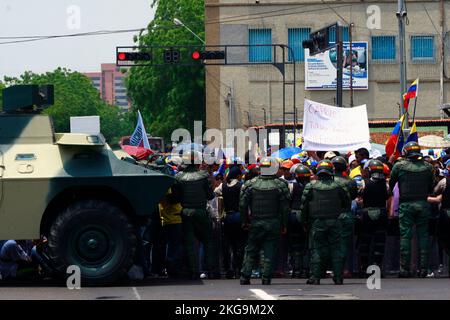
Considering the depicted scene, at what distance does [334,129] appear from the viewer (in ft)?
85.7

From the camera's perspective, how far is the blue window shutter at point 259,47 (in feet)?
193

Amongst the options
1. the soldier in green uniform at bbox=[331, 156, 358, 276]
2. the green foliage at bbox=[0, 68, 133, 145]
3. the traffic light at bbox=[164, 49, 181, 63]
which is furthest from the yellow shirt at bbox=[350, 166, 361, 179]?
the green foliage at bbox=[0, 68, 133, 145]

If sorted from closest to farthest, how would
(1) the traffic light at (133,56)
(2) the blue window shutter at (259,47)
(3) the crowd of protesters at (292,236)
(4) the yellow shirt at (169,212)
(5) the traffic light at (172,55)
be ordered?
(3) the crowd of protesters at (292,236) < (4) the yellow shirt at (169,212) < (1) the traffic light at (133,56) < (5) the traffic light at (172,55) < (2) the blue window shutter at (259,47)

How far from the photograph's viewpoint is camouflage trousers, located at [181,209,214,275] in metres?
18.1

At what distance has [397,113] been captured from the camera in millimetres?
58875

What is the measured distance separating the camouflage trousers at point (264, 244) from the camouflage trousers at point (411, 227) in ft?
6.91

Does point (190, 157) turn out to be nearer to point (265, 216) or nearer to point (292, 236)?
point (265, 216)

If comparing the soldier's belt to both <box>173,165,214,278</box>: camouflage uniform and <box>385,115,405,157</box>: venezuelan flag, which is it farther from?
<box>385,115,405,157</box>: venezuelan flag

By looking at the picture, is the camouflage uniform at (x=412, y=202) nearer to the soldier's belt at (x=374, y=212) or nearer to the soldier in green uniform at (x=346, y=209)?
the soldier's belt at (x=374, y=212)

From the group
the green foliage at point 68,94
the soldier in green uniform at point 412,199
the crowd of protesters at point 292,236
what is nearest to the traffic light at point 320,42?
the crowd of protesters at point 292,236

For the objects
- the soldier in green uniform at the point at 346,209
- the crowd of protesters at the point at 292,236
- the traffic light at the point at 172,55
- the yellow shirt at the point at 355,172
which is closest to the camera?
the soldier in green uniform at the point at 346,209

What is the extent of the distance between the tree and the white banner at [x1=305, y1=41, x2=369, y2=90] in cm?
1280

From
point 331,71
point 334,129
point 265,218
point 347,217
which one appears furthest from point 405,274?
point 331,71
